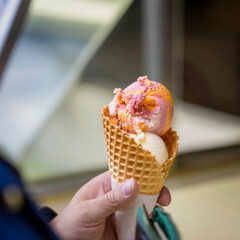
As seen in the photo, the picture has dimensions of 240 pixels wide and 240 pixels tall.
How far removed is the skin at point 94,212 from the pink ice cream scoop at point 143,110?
14cm

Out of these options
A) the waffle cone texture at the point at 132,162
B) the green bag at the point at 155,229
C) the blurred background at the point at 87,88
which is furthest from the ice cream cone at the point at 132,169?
the blurred background at the point at 87,88

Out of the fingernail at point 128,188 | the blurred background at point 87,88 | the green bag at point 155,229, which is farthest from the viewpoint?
the blurred background at point 87,88

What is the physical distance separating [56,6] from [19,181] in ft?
8.83

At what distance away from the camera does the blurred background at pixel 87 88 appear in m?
2.90

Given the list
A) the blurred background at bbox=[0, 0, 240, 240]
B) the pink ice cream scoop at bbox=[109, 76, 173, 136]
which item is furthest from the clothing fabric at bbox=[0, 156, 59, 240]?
the blurred background at bbox=[0, 0, 240, 240]

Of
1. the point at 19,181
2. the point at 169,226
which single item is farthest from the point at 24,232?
the point at 169,226

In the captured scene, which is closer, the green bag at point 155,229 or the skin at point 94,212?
the green bag at point 155,229

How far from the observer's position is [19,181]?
51cm

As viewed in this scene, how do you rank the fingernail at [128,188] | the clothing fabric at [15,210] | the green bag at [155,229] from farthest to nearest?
the fingernail at [128,188]
the green bag at [155,229]
the clothing fabric at [15,210]

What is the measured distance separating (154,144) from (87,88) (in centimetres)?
270

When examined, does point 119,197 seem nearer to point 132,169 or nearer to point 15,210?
point 132,169

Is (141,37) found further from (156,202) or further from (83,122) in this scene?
(156,202)

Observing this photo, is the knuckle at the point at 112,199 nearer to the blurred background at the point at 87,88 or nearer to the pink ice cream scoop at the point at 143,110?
the pink ice cream scoop at the point at 143,110

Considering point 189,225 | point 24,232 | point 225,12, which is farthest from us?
point 225,12
